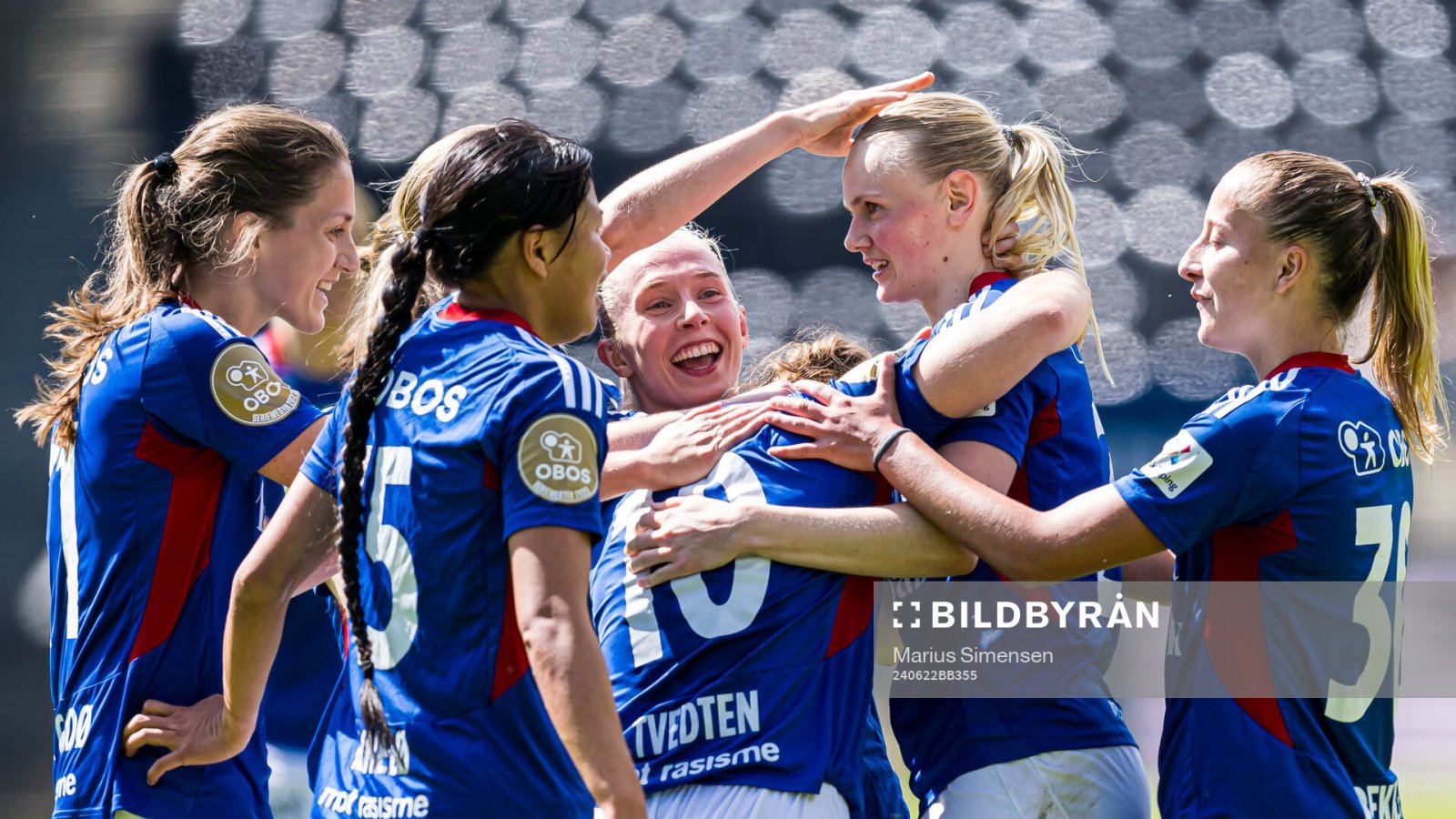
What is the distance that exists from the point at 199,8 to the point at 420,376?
4922mm

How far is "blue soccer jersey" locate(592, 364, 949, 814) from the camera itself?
6.51 feet

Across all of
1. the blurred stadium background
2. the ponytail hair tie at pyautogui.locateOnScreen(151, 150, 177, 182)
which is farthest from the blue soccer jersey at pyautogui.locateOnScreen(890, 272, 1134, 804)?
the blurred stadium background

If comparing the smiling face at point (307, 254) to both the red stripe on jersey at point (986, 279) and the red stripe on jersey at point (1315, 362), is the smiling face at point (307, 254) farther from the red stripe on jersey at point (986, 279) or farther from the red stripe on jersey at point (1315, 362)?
the red stripe on jersey at point (1315, 362)

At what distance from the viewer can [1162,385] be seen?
5.92 metres

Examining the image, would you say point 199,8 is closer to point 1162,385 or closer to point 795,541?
point 1162,385

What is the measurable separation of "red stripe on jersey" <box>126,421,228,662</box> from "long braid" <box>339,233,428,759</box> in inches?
21.0

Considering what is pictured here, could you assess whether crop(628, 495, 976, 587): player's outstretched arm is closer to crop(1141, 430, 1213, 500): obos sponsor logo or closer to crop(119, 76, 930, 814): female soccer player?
crop(1141, 430, 1213, 500): obos sponsor logo

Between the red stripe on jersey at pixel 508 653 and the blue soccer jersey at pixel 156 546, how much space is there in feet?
2.19

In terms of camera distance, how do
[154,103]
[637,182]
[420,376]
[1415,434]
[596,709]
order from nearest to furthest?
1. [596,709]
2. [420,376]
3. [1415,434]
4. [637,182]
5. [154,103]

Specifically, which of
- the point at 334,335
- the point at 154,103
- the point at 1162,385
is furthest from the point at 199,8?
the point at 1162,385

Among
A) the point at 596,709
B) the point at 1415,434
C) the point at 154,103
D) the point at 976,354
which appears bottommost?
the point at 596,709

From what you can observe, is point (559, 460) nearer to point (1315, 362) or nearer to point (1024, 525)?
point (1024, 525)

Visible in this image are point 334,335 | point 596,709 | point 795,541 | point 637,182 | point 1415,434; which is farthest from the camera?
point 334,335

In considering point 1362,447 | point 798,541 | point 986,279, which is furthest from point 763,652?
point 1362,447
